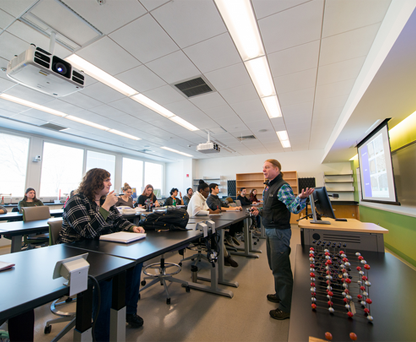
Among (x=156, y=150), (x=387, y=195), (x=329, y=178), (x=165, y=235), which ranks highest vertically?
(x=156, y=150)

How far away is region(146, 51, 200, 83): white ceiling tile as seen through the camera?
2668 millimetres

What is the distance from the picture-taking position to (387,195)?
132 inches

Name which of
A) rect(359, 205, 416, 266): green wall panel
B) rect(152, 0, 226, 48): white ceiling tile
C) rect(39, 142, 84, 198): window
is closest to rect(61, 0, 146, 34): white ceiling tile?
rect(152, 0, 226, 48): white ceiling tile

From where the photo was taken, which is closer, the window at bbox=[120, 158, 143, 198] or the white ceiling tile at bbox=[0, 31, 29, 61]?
the white ceiling tile at bbox=[0, 31, 29, 61]

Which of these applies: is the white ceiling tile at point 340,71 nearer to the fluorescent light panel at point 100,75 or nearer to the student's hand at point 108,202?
the fluorescent light panel at point 100,75

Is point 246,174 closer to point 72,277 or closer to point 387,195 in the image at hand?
point 387,195

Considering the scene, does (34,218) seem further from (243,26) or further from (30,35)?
(243,26)

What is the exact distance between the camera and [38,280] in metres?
0.88

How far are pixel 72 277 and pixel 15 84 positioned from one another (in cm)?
406

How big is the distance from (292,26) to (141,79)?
7.15 ft

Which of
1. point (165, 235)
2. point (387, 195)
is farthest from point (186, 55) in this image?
point (387, 195)

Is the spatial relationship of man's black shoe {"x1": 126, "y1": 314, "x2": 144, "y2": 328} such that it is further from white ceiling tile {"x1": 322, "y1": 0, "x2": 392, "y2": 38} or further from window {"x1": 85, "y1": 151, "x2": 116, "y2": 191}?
window {"x1": 85, "y1": 151, "x2": 116, "y2": 191}

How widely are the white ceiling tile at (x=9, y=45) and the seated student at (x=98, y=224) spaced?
2.03m

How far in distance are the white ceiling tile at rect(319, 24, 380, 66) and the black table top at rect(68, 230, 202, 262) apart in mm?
2712
